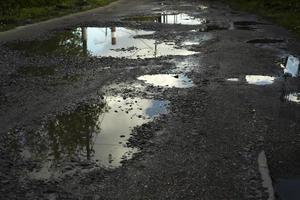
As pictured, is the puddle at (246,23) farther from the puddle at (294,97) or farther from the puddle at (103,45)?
the puddle at (294,97)

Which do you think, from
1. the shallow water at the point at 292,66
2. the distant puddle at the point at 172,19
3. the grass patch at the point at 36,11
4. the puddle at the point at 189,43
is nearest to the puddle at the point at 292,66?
the shallow water at the point at 292,66

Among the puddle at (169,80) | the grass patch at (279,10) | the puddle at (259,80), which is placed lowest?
the puddle at (259,80)

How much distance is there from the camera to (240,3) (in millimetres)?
37344

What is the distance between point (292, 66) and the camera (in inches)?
548

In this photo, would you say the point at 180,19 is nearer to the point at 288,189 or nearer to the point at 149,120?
the point at 149,120

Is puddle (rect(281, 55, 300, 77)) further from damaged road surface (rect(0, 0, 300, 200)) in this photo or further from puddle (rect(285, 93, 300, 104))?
puddle (rect(285, 93, 300, 104))

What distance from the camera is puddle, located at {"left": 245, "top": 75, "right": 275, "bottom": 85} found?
12.0 m

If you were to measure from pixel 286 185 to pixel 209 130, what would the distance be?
92.5 inches

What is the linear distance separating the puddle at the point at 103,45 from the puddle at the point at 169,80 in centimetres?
282

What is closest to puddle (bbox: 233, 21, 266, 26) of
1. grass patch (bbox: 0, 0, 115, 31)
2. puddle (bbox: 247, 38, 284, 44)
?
puddle (bbox: 247, 38, 284, 44)

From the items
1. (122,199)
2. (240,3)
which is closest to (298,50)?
(122,199)

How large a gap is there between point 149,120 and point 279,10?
22349mm

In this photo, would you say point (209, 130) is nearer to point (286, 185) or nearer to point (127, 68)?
point (286, 185)

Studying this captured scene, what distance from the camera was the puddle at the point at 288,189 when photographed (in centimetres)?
604
